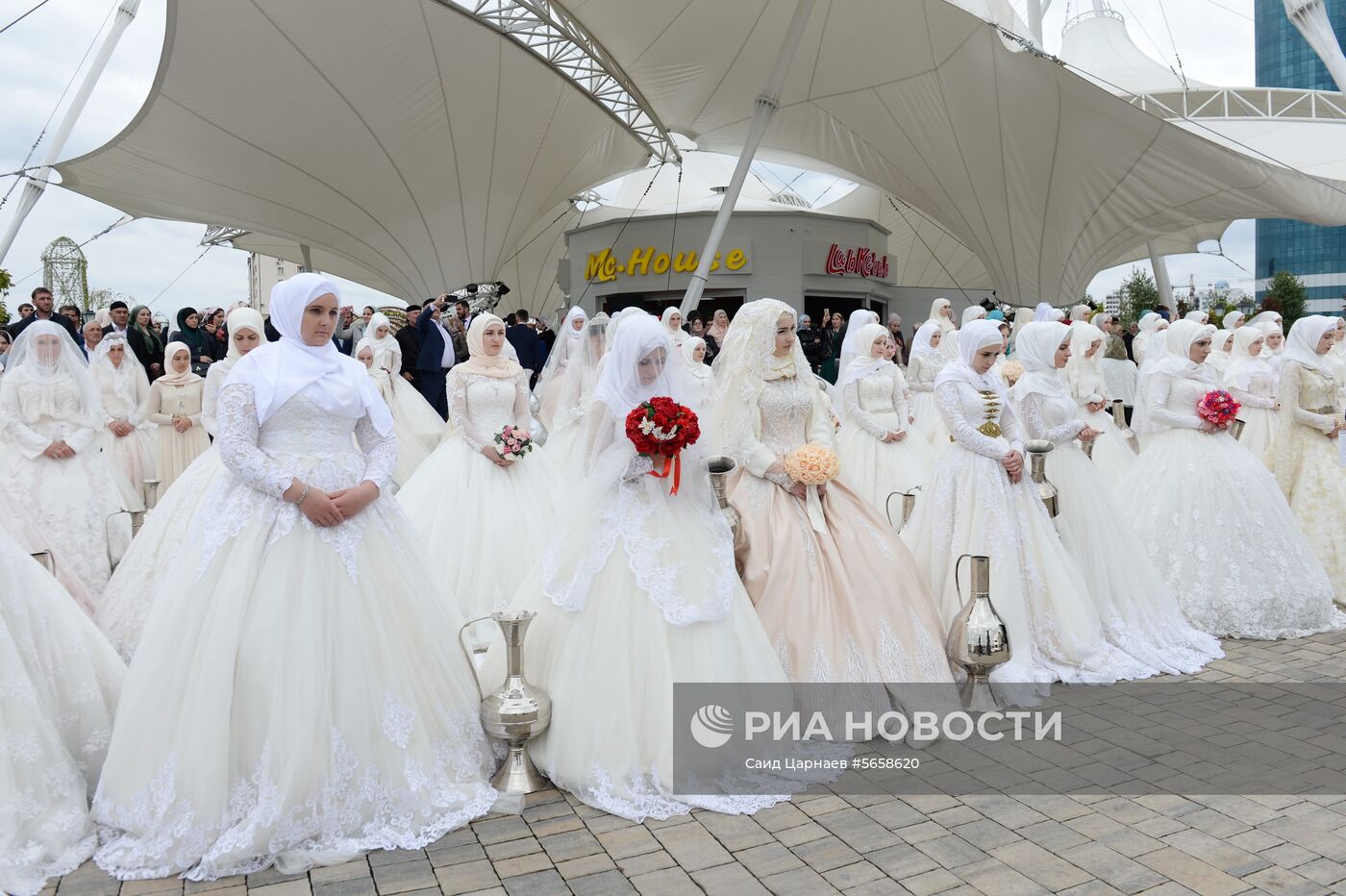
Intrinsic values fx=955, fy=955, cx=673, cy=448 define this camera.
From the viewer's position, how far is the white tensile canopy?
20344 mm

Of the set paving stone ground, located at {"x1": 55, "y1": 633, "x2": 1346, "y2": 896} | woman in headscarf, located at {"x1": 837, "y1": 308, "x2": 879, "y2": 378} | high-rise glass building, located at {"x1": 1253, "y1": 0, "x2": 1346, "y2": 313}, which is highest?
high-rise glass building, located at {"x1": 1253, "y1": 0, "x2": 1346, "y2": 313}

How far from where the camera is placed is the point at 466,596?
6.57 metres

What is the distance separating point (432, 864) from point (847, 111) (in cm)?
2298

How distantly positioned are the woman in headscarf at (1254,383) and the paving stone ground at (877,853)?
6775 millimetres

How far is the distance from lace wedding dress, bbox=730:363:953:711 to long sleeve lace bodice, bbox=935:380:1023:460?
86 cm

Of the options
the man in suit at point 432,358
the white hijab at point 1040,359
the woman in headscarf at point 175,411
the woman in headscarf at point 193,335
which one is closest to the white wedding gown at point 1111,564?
the white hijab at point 1040,359

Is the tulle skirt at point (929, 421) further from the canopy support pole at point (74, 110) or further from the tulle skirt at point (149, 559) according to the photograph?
the canopy support pole at point (74, 110)

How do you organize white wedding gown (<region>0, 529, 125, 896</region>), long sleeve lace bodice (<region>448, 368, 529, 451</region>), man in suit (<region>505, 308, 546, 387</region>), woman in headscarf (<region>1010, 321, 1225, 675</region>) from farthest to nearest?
1. man in suit (<region>505, 308, 546, 387</region>)
2. long sleeve lace bodice (<region>448, 368, 529, 451</region>)
3. woman in headscarf (<region>1010, 321, 1225, 675</region>)
4. white wedding gown (<region>0, 529, 125, 896</region>)

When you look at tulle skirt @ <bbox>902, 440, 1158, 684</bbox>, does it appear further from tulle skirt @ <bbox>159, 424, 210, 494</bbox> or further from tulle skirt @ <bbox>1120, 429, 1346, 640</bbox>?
tulle skirt @ <bbox>159, 424, 210, 494</bbox>

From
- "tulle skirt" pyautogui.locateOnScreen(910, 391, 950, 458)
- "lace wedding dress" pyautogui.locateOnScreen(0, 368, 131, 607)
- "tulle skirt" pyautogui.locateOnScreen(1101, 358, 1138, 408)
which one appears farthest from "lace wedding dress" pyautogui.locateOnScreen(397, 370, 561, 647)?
"tulle skirt" pyautogui.locateOnScreen(1101, 358, 1138, 408)

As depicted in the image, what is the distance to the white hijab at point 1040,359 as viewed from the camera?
264 inches

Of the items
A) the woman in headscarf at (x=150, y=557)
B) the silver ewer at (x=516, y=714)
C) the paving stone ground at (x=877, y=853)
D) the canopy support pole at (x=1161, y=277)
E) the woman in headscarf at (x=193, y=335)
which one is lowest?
the paving stone ground at (x=877, y=853)

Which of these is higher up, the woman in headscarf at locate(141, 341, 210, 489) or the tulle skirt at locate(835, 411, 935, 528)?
the woman in headscarf at locate(141, 341, 210, 489)

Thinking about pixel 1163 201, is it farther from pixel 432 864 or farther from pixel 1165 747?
pixel 432 864
